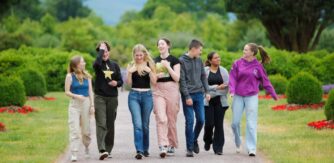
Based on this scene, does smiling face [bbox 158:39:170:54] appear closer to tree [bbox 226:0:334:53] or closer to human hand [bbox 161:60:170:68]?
human hand [bbox 161:60:170:68]

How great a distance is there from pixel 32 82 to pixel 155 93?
18767 millimetres

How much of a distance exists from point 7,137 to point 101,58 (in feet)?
14.3

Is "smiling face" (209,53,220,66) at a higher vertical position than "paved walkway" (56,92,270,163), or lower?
higher

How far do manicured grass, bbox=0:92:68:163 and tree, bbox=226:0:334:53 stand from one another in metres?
26.8

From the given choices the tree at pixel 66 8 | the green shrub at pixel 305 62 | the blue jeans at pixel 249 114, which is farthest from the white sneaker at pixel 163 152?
the tree at pixel 66 8

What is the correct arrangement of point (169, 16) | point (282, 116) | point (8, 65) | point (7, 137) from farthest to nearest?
point (169, 16)
point (8, 65)
point (282, 116)
point (7, 137)

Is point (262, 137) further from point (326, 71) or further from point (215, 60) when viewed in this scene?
point (326, 71)

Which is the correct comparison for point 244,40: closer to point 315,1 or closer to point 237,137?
point 315,1

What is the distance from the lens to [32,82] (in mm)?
31641

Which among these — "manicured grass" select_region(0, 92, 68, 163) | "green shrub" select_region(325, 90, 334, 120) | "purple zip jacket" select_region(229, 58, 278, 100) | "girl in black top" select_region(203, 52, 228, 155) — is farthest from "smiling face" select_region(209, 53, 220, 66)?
"green shrub" select_region(325, 90, 334, 120)

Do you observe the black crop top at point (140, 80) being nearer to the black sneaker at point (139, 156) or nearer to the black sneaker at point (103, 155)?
the black sneaker at point (139, 156)

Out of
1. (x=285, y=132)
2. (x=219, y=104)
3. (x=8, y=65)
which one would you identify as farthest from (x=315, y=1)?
(x=219, y=104)

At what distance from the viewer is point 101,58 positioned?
13.2 meters

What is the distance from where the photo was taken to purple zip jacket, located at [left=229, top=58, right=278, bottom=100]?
1377 centimetres
